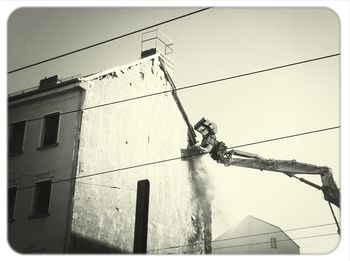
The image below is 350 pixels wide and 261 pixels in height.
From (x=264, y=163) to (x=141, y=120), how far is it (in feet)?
8.53

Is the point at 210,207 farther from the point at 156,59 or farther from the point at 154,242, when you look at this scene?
the point at 156,59

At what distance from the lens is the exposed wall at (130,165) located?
6648 millimetres

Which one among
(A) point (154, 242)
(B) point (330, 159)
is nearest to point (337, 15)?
(B) point (330, 159)

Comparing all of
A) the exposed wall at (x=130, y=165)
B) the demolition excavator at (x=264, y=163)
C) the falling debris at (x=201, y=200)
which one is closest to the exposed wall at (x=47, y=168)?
the exposed wall at (x=130, y=165)

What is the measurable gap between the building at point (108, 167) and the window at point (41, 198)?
18 mm

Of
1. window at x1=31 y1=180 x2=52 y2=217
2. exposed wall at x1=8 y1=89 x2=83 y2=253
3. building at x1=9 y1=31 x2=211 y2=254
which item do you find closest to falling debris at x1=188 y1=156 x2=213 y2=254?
building at x1=9 y1=31 x2=211 y2=254

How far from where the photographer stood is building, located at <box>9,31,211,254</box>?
19.9 feet

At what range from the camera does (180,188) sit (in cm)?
821

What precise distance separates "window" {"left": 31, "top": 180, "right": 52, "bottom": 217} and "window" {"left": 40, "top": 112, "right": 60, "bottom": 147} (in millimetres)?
526

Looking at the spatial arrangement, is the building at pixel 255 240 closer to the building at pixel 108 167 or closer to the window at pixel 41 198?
the building at pixel 108 167

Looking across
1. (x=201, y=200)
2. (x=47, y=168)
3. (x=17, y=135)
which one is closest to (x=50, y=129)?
(x=47, y=168)

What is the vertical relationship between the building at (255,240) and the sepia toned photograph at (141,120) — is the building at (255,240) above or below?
below

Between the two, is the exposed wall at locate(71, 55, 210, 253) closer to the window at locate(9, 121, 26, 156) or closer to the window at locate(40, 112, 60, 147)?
the window at locate(40, 112, 60, 147)

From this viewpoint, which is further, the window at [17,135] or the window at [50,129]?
the window at [50,129]
